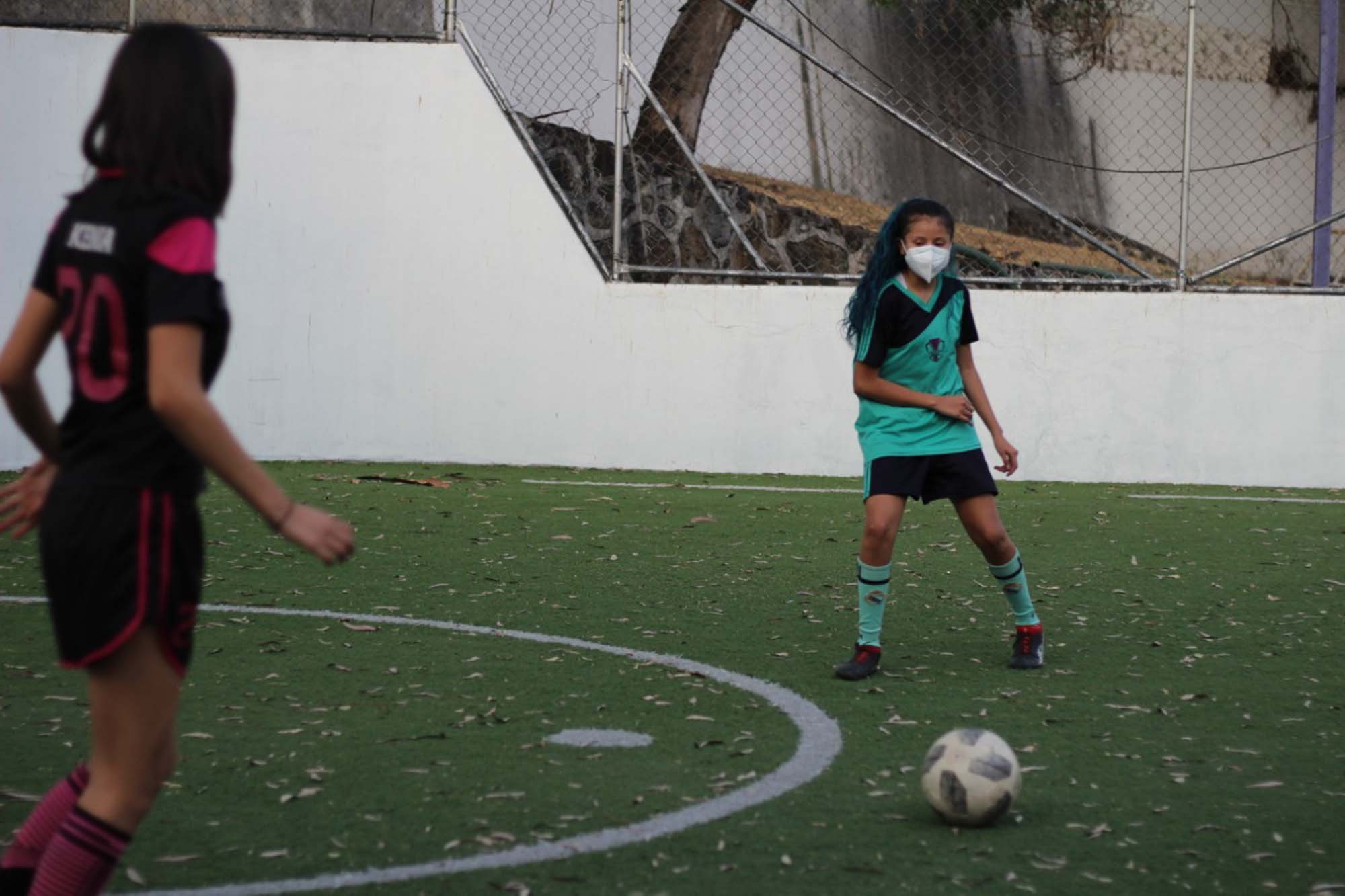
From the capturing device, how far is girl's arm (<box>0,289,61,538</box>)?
2.58 meters

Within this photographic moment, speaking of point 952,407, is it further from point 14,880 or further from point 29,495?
point 14,880

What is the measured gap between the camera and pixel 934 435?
5.38m

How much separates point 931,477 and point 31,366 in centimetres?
336

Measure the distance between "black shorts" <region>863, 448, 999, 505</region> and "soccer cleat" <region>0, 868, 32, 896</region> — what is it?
3151 millimetres

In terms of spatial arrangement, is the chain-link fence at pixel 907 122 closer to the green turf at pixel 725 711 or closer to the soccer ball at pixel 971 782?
the green turf at pixel 725 711

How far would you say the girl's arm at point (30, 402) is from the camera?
2.58 m

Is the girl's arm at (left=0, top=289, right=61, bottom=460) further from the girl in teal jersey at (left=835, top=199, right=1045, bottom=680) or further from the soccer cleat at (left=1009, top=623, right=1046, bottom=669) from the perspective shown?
the soccer cleat at (left=1009, top=623, right=1046, bottom=669)

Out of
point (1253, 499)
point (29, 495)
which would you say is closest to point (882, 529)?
point (29, 495)

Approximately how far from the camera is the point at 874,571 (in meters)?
5.39

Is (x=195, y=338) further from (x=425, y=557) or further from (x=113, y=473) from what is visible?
(x=425, y=557)

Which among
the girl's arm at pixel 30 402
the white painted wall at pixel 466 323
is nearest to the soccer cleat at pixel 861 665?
the girl's arm at pixel 30 402

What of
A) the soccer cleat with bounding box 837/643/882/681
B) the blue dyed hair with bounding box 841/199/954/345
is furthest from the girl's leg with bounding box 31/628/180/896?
the blue dyed hair with bounding box 841/199/954/345

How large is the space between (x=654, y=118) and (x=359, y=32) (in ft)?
7.48

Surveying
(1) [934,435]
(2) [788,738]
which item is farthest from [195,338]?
(1) [934,435]
